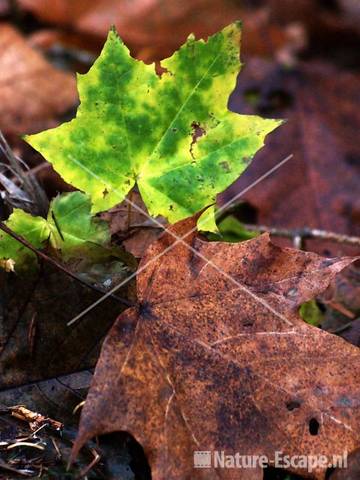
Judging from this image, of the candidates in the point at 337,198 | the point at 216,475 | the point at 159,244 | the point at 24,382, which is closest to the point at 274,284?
the point at 159,244

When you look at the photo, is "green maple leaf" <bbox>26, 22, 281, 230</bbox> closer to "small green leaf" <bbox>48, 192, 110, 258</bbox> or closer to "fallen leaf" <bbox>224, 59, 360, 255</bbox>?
"small green leaf" <bbox>48, 192, 110, 258</bbox>

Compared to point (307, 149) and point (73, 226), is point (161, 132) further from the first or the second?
A: point (307, 149)

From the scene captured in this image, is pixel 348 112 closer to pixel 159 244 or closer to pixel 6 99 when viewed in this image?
pixel 6 99

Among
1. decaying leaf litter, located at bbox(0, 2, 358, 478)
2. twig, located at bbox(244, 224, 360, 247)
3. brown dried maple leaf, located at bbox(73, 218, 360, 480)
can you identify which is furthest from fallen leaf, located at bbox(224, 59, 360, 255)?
brown dried maple leaf, located at bbox(73, 218, 360, 480)

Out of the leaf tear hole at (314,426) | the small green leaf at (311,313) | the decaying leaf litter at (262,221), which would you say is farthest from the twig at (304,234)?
the leaf tear hole at (314,426)

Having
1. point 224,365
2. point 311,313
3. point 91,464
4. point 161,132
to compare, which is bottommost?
point 91,464

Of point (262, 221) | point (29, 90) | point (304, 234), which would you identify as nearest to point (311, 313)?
point (304, 234)
